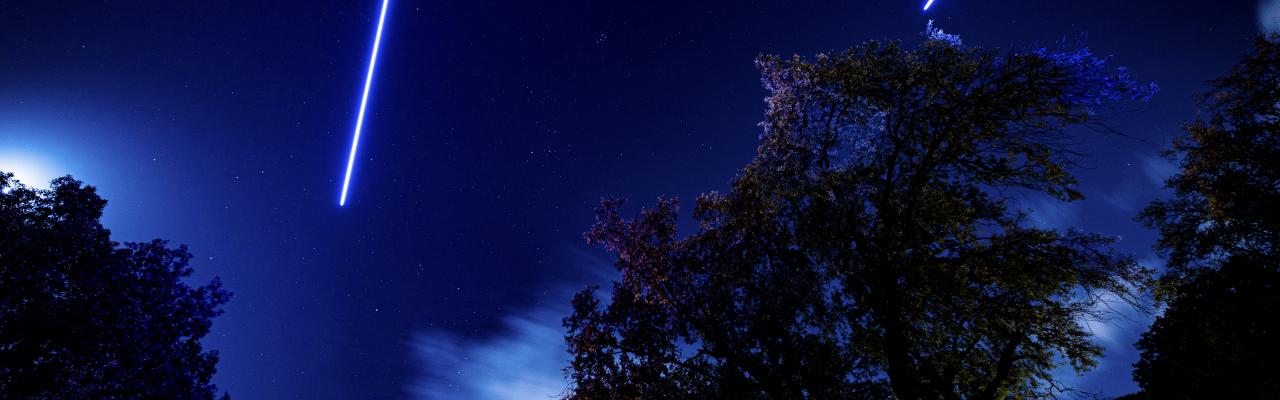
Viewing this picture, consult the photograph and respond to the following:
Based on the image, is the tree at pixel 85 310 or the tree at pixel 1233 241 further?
the tree at pixel 85 310

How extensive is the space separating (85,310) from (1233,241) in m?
40.5

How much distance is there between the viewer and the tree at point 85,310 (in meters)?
16.9

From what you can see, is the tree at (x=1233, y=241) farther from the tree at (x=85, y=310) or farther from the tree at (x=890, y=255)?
→ the tree at (x=85, y=310)

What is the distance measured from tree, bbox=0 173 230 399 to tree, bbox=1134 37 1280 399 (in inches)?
1387

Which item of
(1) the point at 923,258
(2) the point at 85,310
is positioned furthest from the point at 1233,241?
(2) the point at 85,310

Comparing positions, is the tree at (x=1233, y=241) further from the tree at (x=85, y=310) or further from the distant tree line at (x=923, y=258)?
the tree at (x=85, y=310)

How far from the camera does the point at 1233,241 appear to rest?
47.0 feet

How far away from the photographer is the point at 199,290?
22250 millimetres

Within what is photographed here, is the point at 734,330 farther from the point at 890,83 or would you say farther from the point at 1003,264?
the point at 890,83

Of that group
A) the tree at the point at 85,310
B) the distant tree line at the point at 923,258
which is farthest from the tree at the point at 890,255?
the tree at the point at 85,310

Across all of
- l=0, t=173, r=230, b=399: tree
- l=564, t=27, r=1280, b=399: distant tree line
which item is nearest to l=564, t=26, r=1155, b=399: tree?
l=564, t=27, r=1280, b=399: distant tree line

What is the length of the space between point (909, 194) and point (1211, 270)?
1206cm

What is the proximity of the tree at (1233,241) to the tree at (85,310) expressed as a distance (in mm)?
35242

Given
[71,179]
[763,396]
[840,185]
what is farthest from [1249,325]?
[71,179]
